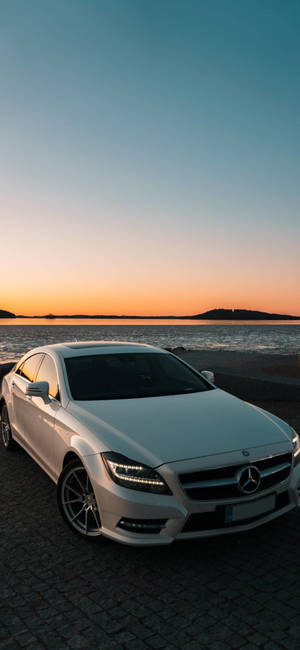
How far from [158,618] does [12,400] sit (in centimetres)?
372

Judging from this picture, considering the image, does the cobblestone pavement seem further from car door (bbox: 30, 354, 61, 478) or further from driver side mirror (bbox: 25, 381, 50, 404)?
driver side mirror (bbox: 25, 381, 50, 404)

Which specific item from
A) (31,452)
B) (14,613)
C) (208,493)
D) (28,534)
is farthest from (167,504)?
(31,452)

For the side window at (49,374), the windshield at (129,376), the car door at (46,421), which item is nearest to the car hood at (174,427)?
the windshield at (129,376)

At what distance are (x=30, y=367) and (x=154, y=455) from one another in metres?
2.95

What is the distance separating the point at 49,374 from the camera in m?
5.00

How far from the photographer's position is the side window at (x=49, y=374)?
4.68 metres

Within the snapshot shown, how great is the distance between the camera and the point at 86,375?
4758mm

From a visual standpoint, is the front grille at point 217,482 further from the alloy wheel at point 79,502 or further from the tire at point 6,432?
the tire at point 6,432

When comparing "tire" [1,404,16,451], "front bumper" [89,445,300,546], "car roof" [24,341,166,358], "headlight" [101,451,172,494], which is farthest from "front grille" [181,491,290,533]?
"tire" [1,404,16,451]

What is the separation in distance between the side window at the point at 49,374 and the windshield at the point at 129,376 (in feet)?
0.54

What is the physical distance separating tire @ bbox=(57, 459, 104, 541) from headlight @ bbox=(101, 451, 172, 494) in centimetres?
41

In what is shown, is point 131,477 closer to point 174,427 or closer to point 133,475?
point 133,475

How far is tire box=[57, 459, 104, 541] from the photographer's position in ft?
11.8

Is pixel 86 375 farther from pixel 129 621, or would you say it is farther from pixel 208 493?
pixel 129 621
